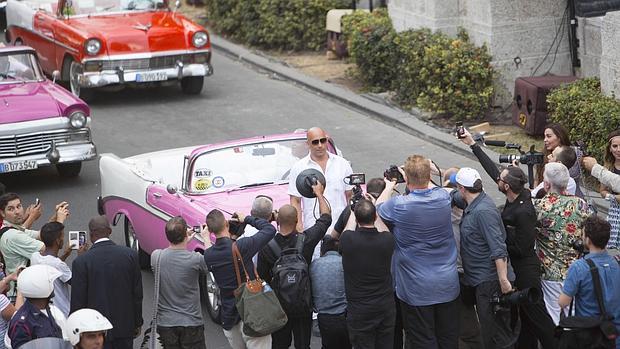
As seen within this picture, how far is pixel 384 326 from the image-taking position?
818cm

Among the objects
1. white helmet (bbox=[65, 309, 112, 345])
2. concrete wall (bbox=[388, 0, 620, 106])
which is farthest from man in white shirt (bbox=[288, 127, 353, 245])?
concrete wall (bbox=[388, 0, 620, 106])

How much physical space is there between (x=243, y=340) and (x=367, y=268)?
1204 mm

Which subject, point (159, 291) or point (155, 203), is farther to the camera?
point (155, 203)

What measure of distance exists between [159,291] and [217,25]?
1601 cm

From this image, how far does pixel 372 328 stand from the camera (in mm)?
8102

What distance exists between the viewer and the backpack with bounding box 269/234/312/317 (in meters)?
8.11

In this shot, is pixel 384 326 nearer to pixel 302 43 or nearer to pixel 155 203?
pixel 155 203

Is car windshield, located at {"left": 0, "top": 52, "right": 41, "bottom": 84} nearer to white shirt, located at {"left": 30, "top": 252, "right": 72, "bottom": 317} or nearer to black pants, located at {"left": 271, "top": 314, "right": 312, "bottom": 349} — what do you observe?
white shirt, located at {"left": 30, "top": 252, "right": 72, "bottom": 317}

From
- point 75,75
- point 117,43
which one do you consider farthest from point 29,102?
point 75,75

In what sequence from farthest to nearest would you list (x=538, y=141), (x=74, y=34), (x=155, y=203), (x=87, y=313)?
(x=74, y=34), (x=538, y=141), (x=155, y=203), (x=87, y=313)

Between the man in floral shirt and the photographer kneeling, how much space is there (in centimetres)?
9

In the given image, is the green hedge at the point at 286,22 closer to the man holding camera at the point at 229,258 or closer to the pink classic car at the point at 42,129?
the pink classic car at the point at 42,129

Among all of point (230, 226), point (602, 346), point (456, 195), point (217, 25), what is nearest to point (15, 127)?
point (230, 226)

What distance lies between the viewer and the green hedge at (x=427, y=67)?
53.9 ft
